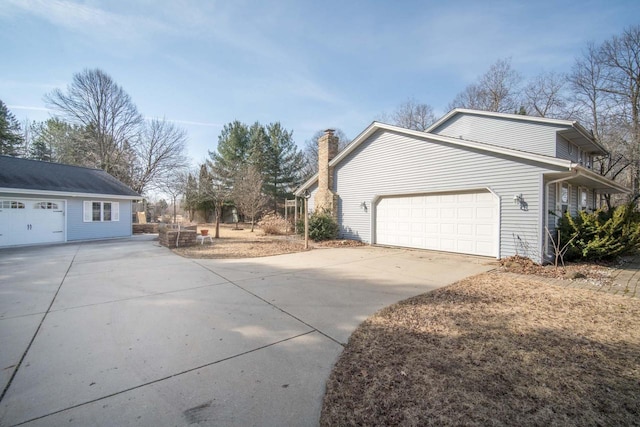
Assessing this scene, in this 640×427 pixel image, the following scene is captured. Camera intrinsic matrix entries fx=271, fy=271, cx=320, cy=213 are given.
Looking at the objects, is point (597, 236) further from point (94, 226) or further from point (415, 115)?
point (415, 115)

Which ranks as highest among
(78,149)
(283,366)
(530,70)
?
(530,70)

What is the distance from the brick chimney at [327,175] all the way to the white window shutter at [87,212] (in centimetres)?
1193

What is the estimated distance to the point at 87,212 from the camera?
14102 millimetres

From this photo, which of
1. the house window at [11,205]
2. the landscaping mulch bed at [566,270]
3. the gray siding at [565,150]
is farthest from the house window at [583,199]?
the house window at [11,205]

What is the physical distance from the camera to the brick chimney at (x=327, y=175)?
1342cm

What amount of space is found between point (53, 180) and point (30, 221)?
229 centimetres

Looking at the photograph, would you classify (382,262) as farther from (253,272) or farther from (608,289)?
(608,289)

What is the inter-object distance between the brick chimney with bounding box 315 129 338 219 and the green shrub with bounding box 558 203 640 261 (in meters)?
8.48

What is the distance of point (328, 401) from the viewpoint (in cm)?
221

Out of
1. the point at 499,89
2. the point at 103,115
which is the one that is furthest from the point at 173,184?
the point at 499,89

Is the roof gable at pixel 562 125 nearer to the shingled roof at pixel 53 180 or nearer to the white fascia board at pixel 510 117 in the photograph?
the white fascia board at pixel 510 117

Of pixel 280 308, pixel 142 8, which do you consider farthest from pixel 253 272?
pixel 142 8

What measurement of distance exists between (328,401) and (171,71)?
12.0m

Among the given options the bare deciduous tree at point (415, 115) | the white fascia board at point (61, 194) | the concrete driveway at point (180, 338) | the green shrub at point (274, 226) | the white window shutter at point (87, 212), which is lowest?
the concrete driveway at point (180, 338)
